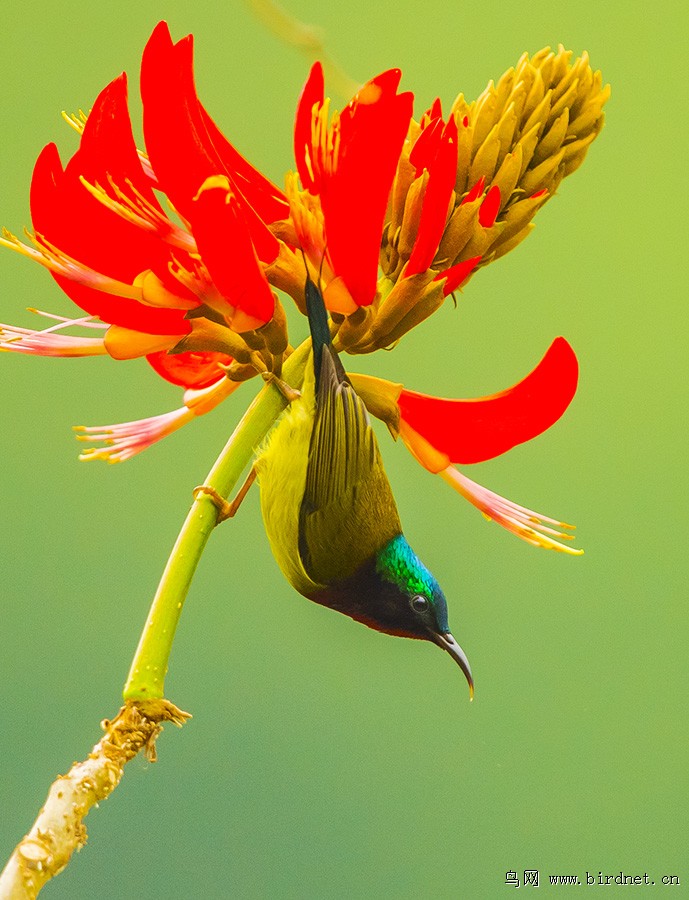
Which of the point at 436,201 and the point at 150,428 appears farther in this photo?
the point at 150,428

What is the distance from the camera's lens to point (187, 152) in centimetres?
43

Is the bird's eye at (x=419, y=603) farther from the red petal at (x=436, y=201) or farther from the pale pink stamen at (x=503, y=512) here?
the red petal at (x=436, y=201)

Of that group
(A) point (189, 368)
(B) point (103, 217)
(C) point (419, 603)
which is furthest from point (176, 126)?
(C) point (419, 603)

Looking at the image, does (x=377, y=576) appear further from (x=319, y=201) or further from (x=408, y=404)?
(x=319, y=201)

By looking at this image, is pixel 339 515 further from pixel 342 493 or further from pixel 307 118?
pixel 307 118

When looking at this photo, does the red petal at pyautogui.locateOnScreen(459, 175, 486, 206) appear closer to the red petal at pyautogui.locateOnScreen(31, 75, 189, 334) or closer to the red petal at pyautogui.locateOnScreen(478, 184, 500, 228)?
the red petal at pyautogui.locateOnScreen(478, 184, 500, 228)

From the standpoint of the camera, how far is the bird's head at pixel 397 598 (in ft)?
1.70

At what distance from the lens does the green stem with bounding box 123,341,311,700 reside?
1.49 ft

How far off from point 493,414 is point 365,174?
0.15 metres

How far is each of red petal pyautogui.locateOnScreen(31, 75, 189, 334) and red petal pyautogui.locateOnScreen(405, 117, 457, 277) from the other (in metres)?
0.11

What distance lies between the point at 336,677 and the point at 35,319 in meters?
0.35

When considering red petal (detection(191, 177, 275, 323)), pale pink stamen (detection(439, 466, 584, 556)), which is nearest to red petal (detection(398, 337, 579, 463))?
pale pink stamen (detection(439, 466, 584, 556))

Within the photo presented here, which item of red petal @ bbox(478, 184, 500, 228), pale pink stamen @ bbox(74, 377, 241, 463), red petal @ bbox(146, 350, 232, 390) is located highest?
red petal @ bbox(478, 184, 500, 228)

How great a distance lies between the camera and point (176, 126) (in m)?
0.43
